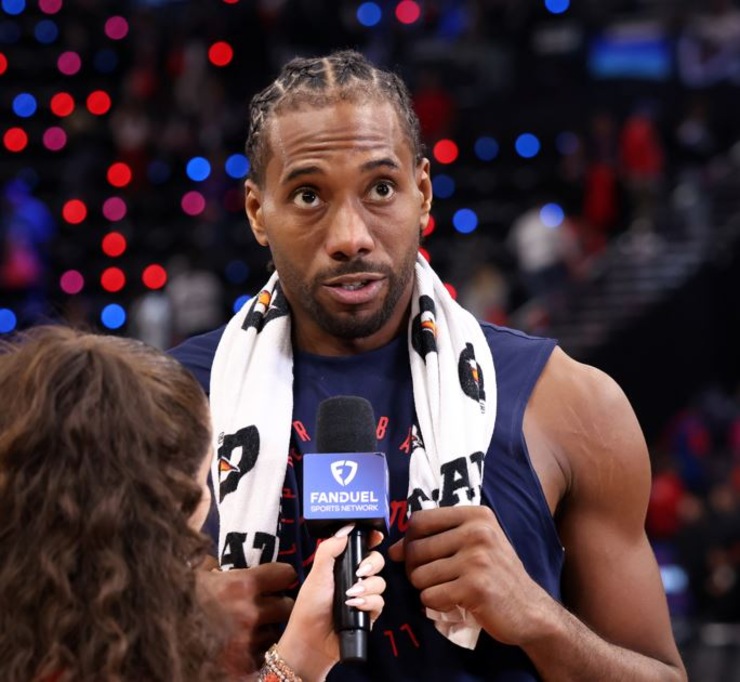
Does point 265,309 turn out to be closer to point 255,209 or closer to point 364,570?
point 255,209

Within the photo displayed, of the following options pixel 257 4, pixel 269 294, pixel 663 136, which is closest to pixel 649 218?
pixel 663 136

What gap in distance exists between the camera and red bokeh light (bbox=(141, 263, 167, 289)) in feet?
43.1

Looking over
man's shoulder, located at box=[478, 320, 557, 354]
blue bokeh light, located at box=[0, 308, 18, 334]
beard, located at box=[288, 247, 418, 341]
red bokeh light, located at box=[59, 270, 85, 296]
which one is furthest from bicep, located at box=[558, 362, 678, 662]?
red bokeh light, located at box=[59, 270, 85, 296]

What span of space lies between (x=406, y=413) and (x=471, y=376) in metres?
0.15

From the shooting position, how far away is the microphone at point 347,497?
7.95 ft

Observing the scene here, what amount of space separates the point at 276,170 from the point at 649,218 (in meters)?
9.61

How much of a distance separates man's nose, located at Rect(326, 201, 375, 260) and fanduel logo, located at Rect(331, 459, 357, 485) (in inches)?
20.4

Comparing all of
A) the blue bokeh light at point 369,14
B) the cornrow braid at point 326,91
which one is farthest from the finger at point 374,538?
the blue bokeh light at point 369,14

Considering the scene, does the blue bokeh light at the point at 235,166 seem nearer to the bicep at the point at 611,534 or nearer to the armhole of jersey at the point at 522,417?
the armhole of jersey at the point at 522,417

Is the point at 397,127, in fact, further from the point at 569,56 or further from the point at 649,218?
the point at 569,56

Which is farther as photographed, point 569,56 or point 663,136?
point 569,56

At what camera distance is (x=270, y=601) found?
110 inches

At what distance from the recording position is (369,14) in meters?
15.2

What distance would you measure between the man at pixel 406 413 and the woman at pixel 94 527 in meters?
0.64
